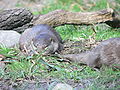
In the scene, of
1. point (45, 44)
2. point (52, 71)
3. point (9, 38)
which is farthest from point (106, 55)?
point (9, 38)

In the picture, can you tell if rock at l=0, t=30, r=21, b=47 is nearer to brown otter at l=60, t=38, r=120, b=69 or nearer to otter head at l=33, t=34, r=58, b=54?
otter head at l=33, t=34, r=58, b=54

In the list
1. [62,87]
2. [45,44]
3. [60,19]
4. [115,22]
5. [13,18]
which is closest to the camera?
[62,87]

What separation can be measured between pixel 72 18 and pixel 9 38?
1.30 m

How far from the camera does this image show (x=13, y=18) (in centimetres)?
545

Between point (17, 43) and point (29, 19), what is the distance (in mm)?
611

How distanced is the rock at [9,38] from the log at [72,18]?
1.84 ft

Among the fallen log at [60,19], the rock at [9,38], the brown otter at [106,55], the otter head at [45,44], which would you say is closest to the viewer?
the brown otter at [106,55]

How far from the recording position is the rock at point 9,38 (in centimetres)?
504

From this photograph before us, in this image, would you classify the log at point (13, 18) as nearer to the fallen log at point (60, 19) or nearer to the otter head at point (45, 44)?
the fallen log at point (60, 19)

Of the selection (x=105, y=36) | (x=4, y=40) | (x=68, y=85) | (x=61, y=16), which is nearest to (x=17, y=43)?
(x=4, y=40)

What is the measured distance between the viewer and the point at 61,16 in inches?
227

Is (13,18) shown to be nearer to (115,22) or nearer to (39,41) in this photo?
(39,41)

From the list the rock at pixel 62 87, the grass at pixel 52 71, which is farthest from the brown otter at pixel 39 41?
the rock at pixel 62 87

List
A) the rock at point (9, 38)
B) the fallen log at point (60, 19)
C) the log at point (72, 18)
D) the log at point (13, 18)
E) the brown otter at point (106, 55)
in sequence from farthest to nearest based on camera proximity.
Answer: the log at point (72, 18)
the fallen log at point (60, 19)
the log at point (13, 18)
the rock at point (9, 38)
the brown otter at point (106, 55)
